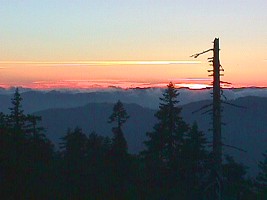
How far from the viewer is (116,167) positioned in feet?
132

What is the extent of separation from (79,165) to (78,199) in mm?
8569

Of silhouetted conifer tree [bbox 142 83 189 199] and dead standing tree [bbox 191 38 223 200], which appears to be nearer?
dead standing tree [bbox 191 38 223 200]

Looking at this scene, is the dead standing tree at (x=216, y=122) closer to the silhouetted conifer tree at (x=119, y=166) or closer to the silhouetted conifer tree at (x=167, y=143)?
the silhouetted conifer tree at (x=119, y=166)

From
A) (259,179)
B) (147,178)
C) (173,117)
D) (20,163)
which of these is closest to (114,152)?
(147,178)

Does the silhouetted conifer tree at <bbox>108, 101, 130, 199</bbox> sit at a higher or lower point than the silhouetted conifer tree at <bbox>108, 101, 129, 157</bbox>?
lower

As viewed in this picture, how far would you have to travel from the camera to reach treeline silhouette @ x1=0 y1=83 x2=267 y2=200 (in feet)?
90.1

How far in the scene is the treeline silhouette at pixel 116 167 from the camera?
27.5 metres

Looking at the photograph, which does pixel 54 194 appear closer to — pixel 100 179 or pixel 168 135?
pixel 100 179

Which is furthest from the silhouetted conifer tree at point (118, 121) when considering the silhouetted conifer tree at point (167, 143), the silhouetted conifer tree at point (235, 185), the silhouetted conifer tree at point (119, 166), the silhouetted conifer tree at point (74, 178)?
the silhouetted conifer tree at point (74, 178)

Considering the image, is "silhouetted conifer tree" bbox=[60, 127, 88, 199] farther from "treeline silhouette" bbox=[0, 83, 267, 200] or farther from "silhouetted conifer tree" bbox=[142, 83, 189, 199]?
"silhouetted conifer tree" bbox=[142, 83, 189, 199]

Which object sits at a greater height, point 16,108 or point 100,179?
point 16,108

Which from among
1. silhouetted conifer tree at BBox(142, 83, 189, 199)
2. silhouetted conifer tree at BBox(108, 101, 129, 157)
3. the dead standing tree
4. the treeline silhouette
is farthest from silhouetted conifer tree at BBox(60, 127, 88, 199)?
silhouetted conifer tree at BBox(108, 101, 129, 157)

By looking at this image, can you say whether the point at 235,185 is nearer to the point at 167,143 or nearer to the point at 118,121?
the point at 167,143

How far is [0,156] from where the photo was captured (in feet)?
89.2
